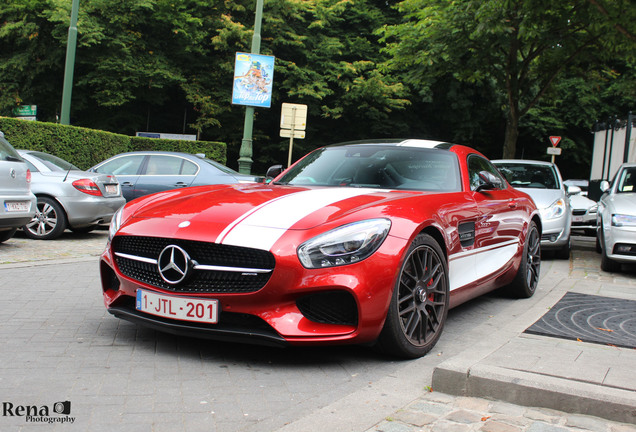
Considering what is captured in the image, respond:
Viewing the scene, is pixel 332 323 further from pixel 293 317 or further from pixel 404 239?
pixel 404 239

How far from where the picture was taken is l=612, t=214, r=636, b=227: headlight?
26.0 ft

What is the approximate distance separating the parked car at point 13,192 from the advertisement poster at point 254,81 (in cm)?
951

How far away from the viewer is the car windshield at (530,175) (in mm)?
10203

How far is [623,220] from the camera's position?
800 cm

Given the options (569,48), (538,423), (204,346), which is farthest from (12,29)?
(538,423)

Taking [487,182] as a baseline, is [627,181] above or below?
above

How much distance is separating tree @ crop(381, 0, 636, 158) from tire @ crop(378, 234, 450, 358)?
10618 mm

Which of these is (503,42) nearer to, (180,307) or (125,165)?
(125,165)

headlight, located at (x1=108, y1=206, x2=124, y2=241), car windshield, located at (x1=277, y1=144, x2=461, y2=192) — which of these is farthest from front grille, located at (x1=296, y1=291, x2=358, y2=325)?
car windshield, located at (x1=277, y1=144, x2=461, y2=192)

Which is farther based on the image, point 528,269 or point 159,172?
point 159,172

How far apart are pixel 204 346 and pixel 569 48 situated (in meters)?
16.8

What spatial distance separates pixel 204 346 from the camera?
13.1 feet

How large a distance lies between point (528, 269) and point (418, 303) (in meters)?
2.66

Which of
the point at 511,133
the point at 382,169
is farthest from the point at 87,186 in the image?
the point at 511,133
